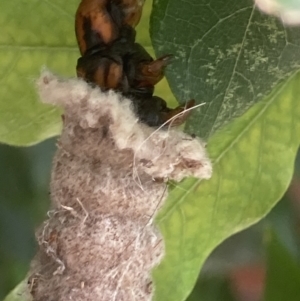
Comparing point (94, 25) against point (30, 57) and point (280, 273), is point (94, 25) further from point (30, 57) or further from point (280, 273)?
point (280, 273)

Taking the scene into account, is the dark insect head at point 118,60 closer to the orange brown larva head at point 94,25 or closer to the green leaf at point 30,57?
the orange brown larva head at point 94,25

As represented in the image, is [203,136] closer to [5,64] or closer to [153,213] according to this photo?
[153,213]

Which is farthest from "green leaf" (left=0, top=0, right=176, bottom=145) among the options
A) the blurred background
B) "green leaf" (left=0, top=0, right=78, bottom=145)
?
the blurred background

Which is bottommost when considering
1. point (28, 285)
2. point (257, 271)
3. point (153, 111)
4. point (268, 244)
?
point (257, 271)

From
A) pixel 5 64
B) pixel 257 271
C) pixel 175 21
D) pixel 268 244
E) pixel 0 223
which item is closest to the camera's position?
pixel 175 21

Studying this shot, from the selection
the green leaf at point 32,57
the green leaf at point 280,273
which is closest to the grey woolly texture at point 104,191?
the green leaf at point 32,57

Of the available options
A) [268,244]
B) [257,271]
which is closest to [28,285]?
[268,244]

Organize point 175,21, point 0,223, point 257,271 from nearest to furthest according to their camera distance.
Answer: point 175,21 < point 0,223 < point 257,271
